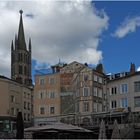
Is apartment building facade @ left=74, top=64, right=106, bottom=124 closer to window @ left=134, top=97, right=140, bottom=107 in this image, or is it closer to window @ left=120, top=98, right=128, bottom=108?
window @ left=120, top=98, right=128, bottom=108

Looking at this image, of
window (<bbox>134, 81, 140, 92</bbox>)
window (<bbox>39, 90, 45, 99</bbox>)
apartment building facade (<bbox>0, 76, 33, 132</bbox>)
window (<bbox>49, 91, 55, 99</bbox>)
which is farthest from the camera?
window (<bbox>39, 90, 45, 99</bbox>)

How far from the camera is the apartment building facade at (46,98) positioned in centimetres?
7888

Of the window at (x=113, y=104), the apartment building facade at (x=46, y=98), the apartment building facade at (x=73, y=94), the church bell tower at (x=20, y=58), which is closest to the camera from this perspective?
the window at (x=113, y=104)

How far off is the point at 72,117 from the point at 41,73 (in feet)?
38.3

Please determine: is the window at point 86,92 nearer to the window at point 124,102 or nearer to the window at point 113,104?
the window at point 113,104

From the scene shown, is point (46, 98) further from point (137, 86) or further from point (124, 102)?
point (137, 86)

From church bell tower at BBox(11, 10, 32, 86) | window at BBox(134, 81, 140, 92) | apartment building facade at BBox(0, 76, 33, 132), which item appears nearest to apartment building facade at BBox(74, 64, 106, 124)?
window at BBox(134, 81, 140, 92)

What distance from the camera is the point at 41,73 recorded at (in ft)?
269

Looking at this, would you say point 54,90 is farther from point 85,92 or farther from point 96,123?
point 96,123

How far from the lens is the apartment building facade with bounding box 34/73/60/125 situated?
78.9 metres

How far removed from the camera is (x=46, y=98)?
8012 cm

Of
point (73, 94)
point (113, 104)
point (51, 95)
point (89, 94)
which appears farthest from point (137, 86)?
point (51, 95)

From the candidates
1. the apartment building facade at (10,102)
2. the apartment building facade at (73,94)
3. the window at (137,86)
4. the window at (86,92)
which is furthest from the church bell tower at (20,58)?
the window at (137,86)

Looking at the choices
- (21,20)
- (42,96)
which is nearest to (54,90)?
(42,96)
